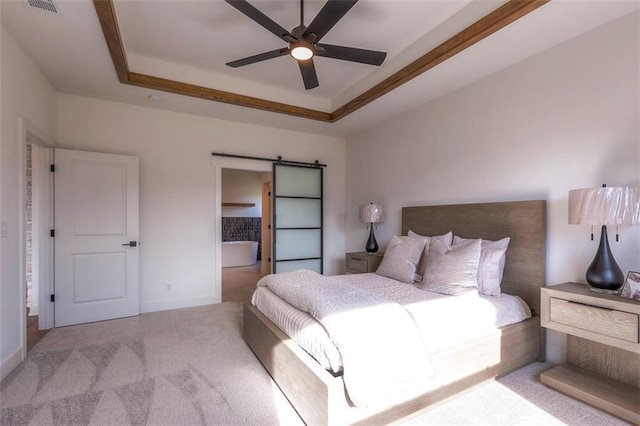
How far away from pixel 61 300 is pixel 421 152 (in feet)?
15.2

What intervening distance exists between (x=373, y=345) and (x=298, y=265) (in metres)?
3.40

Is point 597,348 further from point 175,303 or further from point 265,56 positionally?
point 175,303

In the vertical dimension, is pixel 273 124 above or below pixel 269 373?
above

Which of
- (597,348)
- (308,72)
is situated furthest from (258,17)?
(597,348)

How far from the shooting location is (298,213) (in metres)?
5.02

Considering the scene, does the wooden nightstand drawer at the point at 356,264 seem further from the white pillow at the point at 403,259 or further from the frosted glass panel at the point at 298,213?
the frosted glass panel at the point at 298,213

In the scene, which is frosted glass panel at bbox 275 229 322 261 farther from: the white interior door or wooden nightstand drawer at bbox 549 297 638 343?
wooden nightstand drawer at bbox 549 297 638 343

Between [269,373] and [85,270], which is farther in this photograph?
[85,270]

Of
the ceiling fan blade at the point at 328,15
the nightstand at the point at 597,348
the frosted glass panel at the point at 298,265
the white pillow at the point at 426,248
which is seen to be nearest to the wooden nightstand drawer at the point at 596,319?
the nightstand at the point at 597,348

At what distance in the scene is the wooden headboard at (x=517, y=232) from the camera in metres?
2.54

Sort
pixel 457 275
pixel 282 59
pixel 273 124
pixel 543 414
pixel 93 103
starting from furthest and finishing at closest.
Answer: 1. pixel 273 124
2. pixel 93 103
3. pixel 282 59
4. pixel 457 275
5. pixel 543 414

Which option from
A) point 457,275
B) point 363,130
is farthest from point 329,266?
point 457,275

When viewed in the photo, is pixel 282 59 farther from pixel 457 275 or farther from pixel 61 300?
pixel 61 300

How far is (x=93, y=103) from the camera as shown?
370 cm
